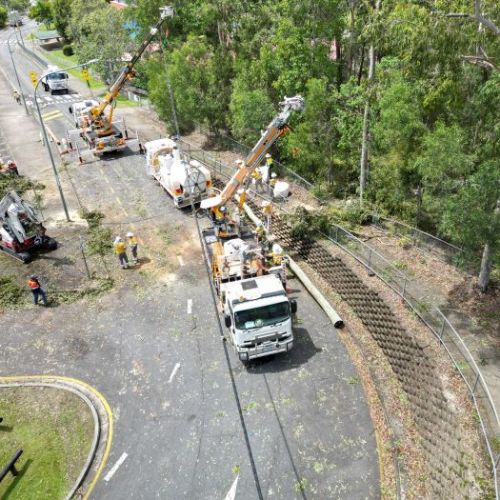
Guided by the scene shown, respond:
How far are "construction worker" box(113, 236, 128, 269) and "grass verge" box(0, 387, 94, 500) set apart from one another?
26.5ft

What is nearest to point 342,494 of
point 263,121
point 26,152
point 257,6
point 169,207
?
point 169,207

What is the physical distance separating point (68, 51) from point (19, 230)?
6787 centimetres

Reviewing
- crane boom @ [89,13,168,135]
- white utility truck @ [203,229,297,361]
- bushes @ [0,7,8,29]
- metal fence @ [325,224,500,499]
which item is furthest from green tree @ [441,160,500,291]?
bushes @ [0,7,8,29]

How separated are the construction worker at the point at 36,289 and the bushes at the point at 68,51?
234 feet

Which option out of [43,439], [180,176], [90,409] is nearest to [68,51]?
[180,176]

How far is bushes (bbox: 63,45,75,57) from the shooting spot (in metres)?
79.5

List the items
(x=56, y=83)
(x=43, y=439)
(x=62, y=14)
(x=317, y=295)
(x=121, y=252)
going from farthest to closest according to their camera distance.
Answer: (x=62, y=14) < (x=56, y=83) < (x=121, y=252) < (x=317, y=295) < (x=43, y=439)

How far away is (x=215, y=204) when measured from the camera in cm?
2186

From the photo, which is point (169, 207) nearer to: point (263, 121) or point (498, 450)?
point (263, 121)

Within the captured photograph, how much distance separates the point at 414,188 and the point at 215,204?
11.5m

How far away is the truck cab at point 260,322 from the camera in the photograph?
1708 cm

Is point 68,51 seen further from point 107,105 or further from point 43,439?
point 43,439

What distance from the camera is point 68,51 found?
264 feet

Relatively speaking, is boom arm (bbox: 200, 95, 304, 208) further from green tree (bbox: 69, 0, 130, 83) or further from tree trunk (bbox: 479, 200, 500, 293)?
green tree (bbox: 69, 0, 130, 83)
